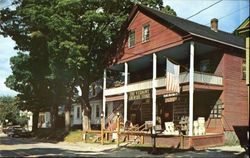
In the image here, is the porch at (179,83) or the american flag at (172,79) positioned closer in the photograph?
the porch at (179,83)

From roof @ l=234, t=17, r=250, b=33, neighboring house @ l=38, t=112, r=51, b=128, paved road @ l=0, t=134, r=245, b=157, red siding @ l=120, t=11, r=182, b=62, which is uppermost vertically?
red siding @ l=120, t=11, r=182, b=62

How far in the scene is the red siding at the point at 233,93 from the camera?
3231 cm

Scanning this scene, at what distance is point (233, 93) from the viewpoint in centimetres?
3297

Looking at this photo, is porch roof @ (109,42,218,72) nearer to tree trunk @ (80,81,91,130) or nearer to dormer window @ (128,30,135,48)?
dormer window @ (128,30,135,48)

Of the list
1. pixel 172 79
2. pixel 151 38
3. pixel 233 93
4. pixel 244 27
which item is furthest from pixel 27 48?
pixel 244 27

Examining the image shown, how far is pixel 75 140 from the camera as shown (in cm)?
4250

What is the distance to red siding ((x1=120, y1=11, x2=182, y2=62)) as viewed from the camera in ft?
111

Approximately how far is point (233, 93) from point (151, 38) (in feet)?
27.0

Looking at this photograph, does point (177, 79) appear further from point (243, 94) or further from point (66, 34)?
point (66, 34)

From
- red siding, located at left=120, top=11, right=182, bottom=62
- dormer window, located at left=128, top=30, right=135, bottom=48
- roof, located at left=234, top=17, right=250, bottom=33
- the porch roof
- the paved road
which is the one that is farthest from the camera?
dormer window, located at left=128, top=30, right=135, bottom=48

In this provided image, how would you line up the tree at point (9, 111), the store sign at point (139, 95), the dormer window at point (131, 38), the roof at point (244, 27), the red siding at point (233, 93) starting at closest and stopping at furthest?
1. the roof at point (244, 27)
2. the red siding at point (233, 93)
3. the store sign at point (139, 95)
4. the dormer window at point (131, 38)
5. the tree at point (9, 111)

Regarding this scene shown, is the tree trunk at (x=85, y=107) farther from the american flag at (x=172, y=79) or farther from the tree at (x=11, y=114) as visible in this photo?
the tree at (x=11, y=114)

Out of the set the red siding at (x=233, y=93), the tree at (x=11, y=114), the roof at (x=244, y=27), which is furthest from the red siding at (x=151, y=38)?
the tree at (x=11, y=114)

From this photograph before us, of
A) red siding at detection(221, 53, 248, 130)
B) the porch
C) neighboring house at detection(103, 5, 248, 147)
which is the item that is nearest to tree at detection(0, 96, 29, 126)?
the porch
